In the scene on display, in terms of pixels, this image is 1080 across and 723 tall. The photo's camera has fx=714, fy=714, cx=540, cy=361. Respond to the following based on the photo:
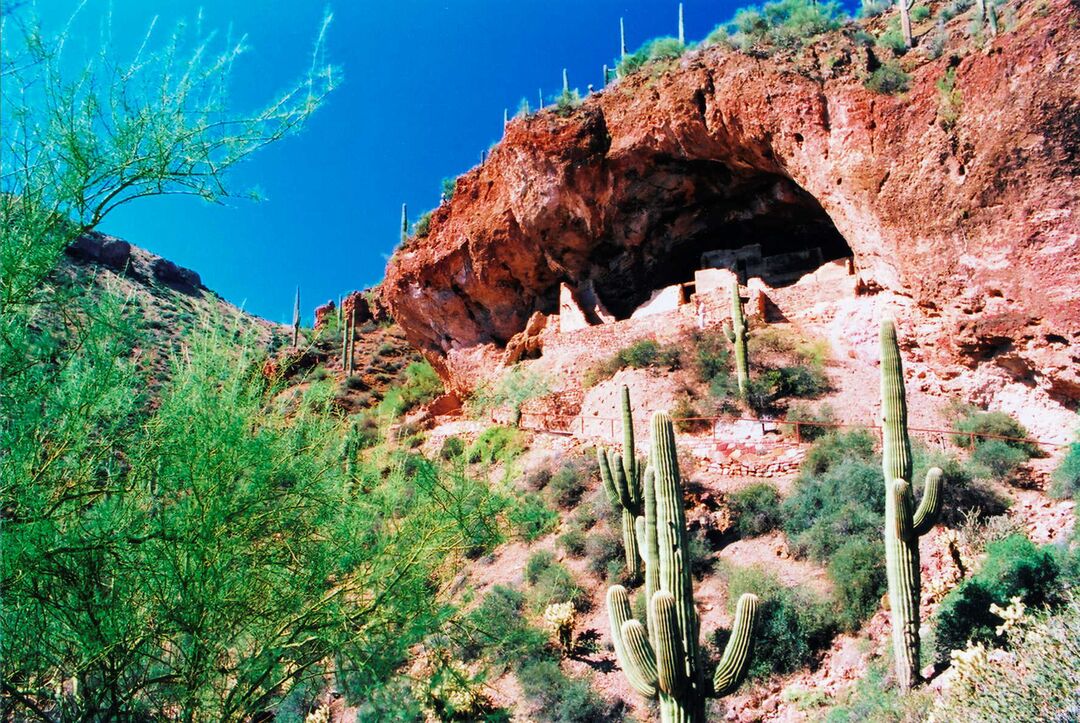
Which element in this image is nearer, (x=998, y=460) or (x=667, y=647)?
(x=667, y=647)

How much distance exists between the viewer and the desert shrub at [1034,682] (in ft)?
14.6

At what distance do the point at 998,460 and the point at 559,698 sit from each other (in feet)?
24.3

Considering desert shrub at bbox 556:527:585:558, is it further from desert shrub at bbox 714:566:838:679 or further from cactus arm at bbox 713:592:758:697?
cactus arm at bbox 713:592:758:697

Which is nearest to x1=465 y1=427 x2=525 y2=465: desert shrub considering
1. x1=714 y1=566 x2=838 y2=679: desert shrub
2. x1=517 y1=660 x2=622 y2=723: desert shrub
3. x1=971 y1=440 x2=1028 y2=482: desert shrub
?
x1=517 y1=660 x2=622 y2=723: desert shrub

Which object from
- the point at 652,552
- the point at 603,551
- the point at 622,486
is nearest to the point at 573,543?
the point at 603,551

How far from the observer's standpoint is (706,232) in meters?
20.5

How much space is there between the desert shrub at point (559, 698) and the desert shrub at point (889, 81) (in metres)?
11.9

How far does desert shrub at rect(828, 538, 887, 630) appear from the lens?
8867mm

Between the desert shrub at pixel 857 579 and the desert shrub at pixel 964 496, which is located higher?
the desert shrub at pixel 964 496

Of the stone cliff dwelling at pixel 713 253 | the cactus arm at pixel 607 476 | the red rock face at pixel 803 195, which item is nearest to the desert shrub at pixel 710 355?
the stone cliff dwelling at pixel 713 253

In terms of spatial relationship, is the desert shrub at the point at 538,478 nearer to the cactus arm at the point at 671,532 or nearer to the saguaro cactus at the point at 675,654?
the cactus arm at the point at 671,532

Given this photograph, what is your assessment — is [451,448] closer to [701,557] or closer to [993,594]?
[701,557]

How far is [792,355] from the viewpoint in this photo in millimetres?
15992

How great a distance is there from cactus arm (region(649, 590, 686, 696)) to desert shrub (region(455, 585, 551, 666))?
1062 millimetres
